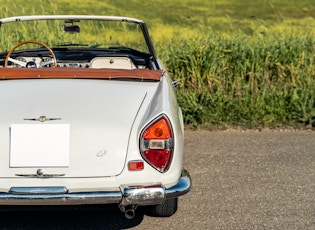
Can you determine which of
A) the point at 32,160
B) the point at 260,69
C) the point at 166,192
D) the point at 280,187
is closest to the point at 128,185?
the point at 166,192

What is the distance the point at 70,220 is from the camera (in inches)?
183

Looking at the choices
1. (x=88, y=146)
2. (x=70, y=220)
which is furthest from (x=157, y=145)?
(x=70, y=220)

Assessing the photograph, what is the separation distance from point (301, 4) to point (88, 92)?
26659 mm

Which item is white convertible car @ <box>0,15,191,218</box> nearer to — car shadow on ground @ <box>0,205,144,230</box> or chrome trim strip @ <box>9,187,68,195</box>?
chrome trim strip @ <box>9,187,68,195</box>

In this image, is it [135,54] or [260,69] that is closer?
[135,54]

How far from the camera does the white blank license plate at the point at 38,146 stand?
12.3ft

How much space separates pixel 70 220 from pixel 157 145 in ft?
3.67

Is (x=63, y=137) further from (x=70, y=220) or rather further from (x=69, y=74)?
(x=70, y=220)

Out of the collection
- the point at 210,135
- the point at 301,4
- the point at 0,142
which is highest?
the point at 0,142

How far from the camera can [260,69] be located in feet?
27.8

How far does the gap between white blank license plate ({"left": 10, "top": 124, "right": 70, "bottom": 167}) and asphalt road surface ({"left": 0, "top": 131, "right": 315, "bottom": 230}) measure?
0.42 metres

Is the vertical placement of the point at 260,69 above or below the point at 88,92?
below

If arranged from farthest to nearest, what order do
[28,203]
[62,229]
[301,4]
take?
[301,4]
[62,229]
[28,203]

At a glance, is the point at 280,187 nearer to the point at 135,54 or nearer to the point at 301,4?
the point at 135,54
